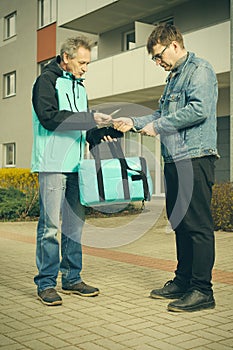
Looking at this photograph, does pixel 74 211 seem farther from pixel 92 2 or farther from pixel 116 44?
pixel 116 44

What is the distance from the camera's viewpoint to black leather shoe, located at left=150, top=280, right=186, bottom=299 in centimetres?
471

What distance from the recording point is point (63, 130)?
4551 mm

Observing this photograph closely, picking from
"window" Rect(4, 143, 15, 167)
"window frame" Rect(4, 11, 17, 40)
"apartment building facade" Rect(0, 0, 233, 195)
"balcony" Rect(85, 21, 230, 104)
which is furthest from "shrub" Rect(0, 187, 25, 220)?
"window frame" Rect(4, 11, 17, 40)

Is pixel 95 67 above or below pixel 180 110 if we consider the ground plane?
above

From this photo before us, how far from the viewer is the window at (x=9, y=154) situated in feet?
82.9

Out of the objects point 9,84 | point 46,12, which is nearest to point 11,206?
point 46,12

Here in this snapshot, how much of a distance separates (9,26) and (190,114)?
23.6m

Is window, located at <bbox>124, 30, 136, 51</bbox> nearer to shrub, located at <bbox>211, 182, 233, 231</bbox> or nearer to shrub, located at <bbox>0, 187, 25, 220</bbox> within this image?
shrub, located at <bbox>0, 187, 25, 220</bbox>

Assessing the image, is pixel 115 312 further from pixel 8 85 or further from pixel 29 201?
pixel 8 85

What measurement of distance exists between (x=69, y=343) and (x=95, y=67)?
16.1 meters

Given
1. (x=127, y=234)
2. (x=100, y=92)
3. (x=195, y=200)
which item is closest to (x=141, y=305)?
(x=195, y=200)

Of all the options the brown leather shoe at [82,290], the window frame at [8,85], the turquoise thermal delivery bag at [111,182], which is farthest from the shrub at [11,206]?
the window frame at [8,85]

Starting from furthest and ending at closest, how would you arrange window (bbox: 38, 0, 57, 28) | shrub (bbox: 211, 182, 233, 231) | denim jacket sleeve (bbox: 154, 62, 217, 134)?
window (bbox: 38, 0, 57, 28) → shrub (bbox: 211, 182, 233, 231) → denim jacket sleeve (bbox: 154, 62, 217, 134)

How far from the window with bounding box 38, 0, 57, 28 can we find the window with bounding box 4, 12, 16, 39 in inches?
94.4
